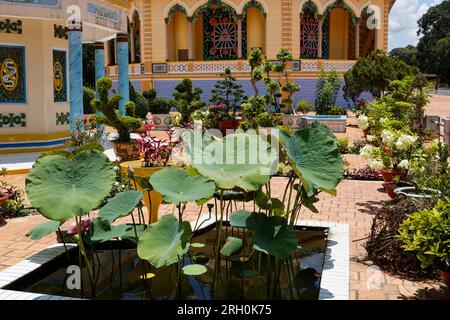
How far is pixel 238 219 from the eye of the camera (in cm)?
541

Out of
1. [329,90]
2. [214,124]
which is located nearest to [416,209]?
[214,124]

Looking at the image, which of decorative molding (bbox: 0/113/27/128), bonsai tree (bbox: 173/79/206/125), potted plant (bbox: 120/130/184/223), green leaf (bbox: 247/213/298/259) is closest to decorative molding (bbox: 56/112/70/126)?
decorative molding (bbox: 0/113/27/128)

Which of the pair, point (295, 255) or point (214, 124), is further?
point (214, 124)

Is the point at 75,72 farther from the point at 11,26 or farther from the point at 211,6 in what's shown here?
the point at 211,6

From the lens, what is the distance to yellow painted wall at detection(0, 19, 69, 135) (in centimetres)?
1240

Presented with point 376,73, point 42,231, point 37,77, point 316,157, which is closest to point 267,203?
point 316,157

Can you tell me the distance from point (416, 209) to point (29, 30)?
1010cm

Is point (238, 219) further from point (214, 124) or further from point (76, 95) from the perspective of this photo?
point (214, 124)

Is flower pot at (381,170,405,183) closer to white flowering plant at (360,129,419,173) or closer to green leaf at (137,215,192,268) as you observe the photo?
white flowering plant at (360,129,419,173)

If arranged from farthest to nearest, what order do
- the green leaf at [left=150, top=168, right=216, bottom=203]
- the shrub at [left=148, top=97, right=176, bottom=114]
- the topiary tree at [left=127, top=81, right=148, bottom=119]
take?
the shrub at [left=148, top=97, right=176, bottom=114] → the topiary tree at [left=127, top=81, right=148, bottom=119] → the green leaf at [left=150, top=168, right=216, bottom=203]

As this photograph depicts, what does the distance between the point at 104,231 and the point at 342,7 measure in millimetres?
24443

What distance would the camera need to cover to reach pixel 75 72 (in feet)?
40.2

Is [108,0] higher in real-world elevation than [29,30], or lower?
higher

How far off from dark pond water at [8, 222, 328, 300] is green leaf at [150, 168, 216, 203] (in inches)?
40.2
